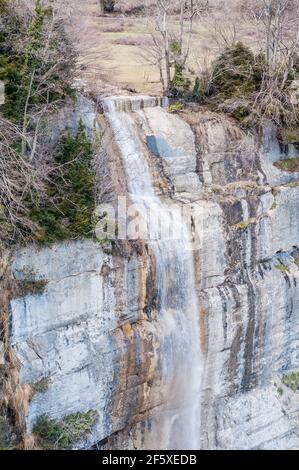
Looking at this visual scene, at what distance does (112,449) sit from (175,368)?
106 inches

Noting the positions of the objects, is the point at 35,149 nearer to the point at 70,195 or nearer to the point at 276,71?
the point at 70,195

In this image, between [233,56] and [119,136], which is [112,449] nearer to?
[119,136]

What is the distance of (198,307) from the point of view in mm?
16391

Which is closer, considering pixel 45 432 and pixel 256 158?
pixel 45 432

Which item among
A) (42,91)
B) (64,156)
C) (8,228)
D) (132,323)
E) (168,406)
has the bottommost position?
(168,406)

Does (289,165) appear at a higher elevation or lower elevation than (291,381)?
higher

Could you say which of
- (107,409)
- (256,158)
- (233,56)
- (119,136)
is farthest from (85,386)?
(233,56)

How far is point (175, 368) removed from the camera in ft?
53.1

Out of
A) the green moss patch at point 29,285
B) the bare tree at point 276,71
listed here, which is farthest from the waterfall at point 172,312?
the bare tree at point 276,71

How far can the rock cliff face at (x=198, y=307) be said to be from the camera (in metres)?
14.5

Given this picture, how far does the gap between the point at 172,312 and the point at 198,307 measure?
0.77 metres

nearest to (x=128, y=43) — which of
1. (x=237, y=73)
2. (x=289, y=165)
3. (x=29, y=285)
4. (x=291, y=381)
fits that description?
(x=237, y=73)

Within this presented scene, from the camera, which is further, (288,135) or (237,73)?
(237,73)

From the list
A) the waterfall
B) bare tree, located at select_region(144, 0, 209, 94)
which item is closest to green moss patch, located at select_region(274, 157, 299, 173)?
bare tree, located at select_region(144, 0, 209, 94)
